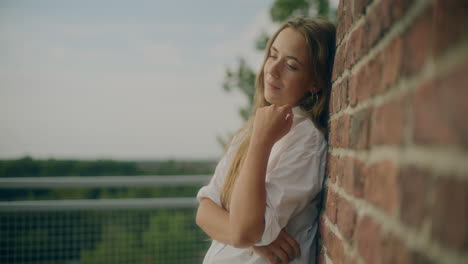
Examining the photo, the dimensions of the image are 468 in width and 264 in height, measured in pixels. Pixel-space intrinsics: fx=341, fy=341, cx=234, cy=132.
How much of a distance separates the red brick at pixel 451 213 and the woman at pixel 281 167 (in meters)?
0.91

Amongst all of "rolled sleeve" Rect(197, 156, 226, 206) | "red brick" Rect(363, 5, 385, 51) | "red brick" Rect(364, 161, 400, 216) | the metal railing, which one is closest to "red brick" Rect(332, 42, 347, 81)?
"red brick" Rect(363, 5, 385, 51)

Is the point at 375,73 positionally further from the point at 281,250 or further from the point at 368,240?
the point at 281,250

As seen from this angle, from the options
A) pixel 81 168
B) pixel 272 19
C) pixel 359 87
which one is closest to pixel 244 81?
pixel 272 19

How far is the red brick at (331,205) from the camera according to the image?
47.2 inches

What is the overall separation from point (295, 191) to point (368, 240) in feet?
2.09

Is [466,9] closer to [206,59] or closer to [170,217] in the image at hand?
[170,217]

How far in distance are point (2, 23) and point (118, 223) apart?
4640 mm

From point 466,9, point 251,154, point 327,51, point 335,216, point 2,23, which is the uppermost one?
point 2,23

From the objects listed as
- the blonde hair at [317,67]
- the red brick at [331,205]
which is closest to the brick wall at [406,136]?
the red brick at [331,205]

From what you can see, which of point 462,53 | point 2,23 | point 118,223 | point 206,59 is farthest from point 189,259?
point 206,59

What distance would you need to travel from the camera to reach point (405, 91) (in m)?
0.61

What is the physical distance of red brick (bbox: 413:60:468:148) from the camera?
A: 43 centimetres

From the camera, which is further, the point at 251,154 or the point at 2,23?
the point at 2,23

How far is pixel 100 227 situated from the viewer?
3354 millimetres
